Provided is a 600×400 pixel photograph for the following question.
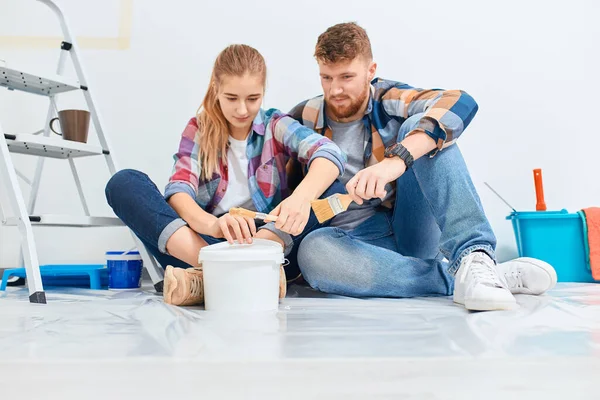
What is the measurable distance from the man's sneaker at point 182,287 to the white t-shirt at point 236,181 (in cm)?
27

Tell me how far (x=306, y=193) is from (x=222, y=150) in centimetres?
31

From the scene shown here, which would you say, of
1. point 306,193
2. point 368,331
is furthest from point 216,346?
point 306,193

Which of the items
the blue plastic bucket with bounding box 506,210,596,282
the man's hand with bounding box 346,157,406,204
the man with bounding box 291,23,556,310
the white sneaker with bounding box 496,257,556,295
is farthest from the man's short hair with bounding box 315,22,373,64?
the blue plastic bucket with bounding box 506,210,596,282

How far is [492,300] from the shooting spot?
909mm

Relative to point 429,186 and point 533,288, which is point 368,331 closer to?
point 429,186

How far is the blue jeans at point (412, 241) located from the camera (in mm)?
1066

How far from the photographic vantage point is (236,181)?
4.33ft

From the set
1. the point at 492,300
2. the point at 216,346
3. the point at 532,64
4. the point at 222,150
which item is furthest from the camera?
the point at 532,64

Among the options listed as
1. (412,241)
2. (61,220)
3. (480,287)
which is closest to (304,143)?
(412,241)

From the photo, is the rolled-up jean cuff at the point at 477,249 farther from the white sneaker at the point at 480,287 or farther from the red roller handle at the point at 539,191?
the red roller handle at the point at 539,191

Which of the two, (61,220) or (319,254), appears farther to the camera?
(61,220)

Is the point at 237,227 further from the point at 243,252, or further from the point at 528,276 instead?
the point at 528,276

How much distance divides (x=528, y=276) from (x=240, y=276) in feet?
2.12

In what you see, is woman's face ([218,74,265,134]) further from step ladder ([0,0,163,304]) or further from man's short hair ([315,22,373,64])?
step ladder ([0,0,163,304])
